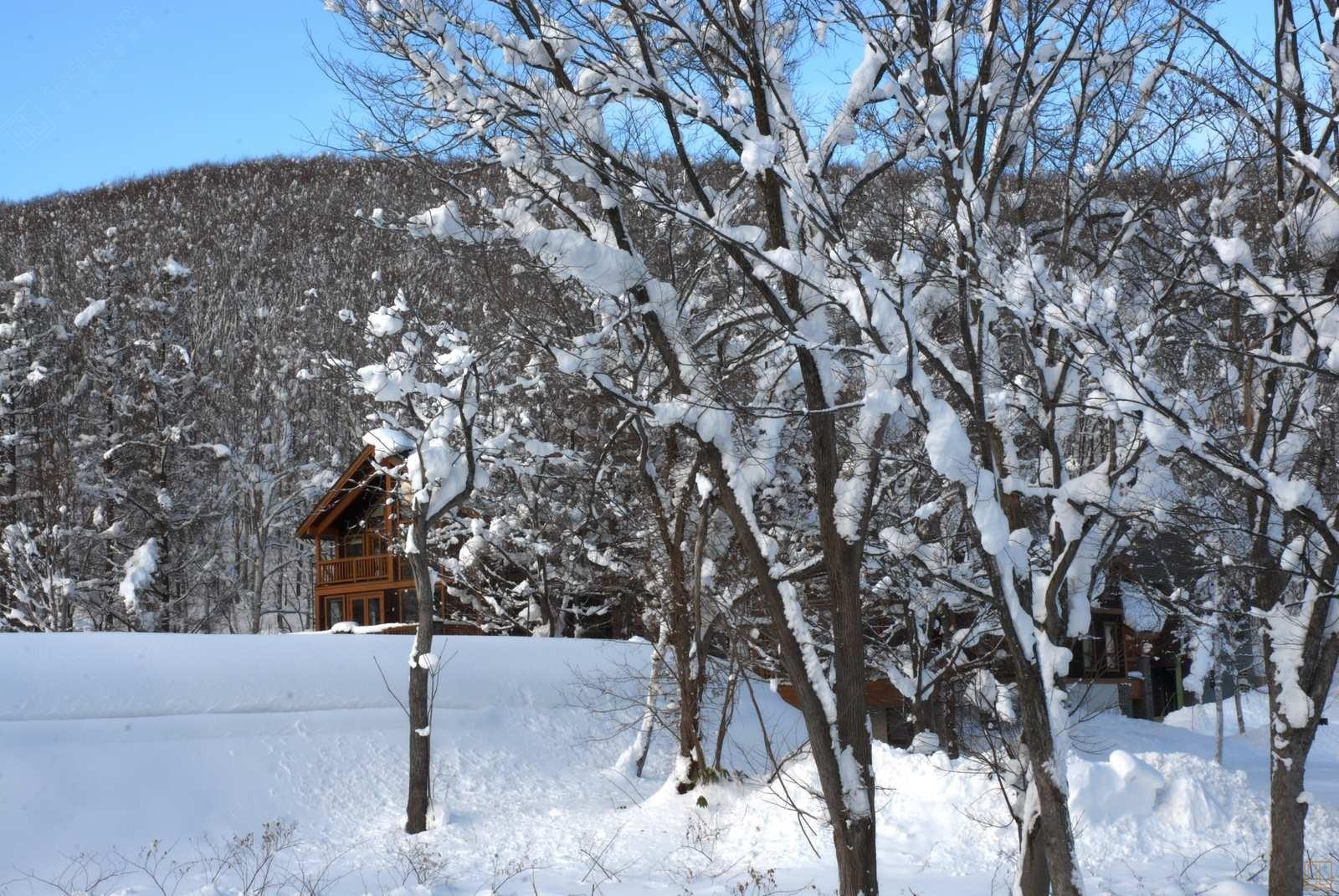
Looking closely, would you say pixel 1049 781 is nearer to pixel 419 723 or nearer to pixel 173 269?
pixel 419 723

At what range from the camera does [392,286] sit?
141 feet

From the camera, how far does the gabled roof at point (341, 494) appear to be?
28.1 meters

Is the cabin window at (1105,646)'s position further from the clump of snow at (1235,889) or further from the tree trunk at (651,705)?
the clump of snow at (1235,889)

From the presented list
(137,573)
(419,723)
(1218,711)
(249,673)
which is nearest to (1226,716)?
(1218,711)

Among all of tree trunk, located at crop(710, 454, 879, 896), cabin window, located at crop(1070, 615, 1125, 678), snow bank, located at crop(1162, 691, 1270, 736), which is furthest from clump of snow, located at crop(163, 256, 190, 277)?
snow bank, located at crop(1162, 691, 1270, 736)

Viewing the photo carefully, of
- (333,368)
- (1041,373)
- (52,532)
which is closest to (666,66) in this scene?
(1041,373)

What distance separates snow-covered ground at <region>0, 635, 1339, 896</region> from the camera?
11742mm

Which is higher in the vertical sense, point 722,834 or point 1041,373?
point 1041,373

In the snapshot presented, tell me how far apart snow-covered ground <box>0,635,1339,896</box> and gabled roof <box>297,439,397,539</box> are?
10.3 m

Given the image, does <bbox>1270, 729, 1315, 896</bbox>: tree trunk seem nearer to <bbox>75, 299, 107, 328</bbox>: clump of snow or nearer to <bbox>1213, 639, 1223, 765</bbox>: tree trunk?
<bbox>1213, 639, 1223, 765</bbox>: tree trunk

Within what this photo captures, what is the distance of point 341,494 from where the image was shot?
32375 mm

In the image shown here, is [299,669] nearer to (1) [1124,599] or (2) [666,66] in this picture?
(2) [666,66]

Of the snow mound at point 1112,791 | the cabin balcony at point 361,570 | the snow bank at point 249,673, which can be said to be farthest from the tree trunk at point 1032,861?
the cabin balcony at point 361,570

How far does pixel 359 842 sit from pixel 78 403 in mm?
22630
